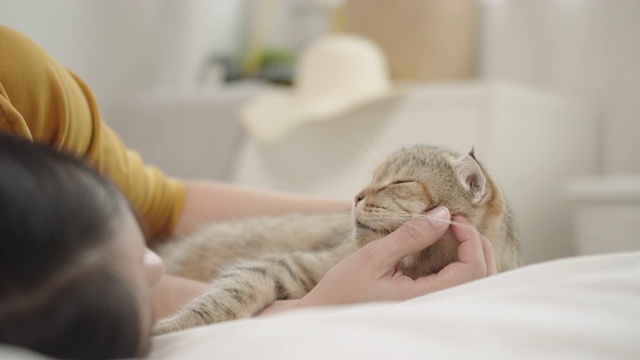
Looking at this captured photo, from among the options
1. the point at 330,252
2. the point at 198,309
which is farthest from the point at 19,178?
the point at 330,252

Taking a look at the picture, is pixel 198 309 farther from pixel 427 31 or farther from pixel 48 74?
pixel 427 31

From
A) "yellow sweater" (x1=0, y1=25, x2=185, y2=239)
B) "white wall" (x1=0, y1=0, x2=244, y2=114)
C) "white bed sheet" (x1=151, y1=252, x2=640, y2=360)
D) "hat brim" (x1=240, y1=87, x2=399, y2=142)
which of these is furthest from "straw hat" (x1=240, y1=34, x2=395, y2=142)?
"white bed sheet" (x1=151, y1=252, x2=640, y2=360)

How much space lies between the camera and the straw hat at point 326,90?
2568 millimetres

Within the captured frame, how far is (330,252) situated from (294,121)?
143cm

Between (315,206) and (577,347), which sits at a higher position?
(577,347)

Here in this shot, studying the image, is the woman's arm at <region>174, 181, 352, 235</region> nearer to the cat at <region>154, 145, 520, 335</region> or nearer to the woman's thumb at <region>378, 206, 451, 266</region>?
the cat at <region>154, 145, 520, 335</region>

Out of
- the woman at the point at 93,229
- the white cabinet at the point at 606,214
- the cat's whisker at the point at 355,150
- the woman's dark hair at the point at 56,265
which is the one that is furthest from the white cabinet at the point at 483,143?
the woman's dark hair at the point at 56,265

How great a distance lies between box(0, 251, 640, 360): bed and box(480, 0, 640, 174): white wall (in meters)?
2.09

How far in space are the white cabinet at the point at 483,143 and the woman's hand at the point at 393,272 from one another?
129 centimetres

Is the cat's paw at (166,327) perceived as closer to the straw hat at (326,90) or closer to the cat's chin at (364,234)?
the cat's chin at (364,234)

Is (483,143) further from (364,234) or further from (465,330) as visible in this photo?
(465,330)

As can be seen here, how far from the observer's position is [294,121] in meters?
2.64

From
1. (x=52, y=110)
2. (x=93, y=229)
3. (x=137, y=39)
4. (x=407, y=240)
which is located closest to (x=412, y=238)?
(x=407, y=240)

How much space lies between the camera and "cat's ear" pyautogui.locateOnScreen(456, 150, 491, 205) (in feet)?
3.56
